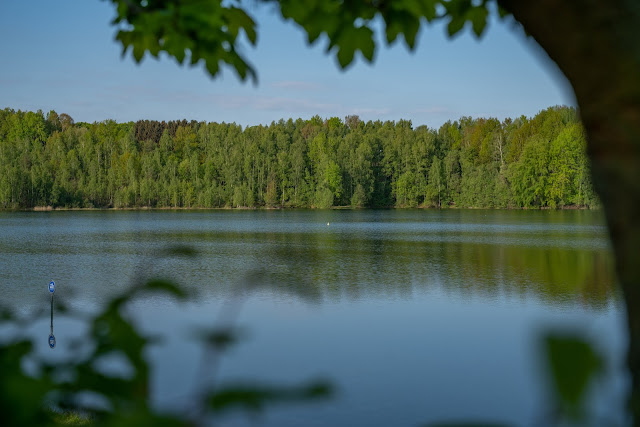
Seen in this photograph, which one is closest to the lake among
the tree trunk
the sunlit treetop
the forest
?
the tree trunk

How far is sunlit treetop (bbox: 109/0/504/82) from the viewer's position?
4.38 feet

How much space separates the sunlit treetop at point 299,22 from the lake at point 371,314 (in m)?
0.52

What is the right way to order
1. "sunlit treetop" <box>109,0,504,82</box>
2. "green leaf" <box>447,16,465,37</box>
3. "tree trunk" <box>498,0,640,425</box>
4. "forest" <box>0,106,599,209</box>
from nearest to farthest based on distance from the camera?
"tree trunk" <box>498,0,640,425</box>, "sunlit treetop" <box>109,0,504,82</box>, "green leaf" <box>447,16,465,37</box>, "forest" <box>0,106,599,209</box>

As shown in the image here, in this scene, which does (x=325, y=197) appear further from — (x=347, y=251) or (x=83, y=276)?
(x=83, y=276)

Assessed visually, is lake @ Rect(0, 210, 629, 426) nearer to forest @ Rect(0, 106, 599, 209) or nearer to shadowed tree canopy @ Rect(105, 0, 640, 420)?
shadowed tree canopy @ Rect(105, 0, 640, 420)

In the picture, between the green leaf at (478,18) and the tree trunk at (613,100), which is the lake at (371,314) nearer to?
the tree trunk at (613,100)

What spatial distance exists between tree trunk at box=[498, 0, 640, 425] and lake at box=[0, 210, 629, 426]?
0.12ft


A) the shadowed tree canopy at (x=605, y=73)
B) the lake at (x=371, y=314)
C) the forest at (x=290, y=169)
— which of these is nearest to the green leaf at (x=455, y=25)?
the shadowed tree canopy at (x=605, y=73)

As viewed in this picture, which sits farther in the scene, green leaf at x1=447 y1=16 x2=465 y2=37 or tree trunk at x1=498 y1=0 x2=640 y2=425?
green leaf at x1=447 y1=16 x2=465 y2=37

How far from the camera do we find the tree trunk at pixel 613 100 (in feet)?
2.30

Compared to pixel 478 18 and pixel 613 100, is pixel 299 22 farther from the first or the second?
pixel 613 100

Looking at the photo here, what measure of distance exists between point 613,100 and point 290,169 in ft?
316

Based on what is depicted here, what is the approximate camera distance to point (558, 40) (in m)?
0.88

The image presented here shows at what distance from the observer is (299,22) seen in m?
1.47
